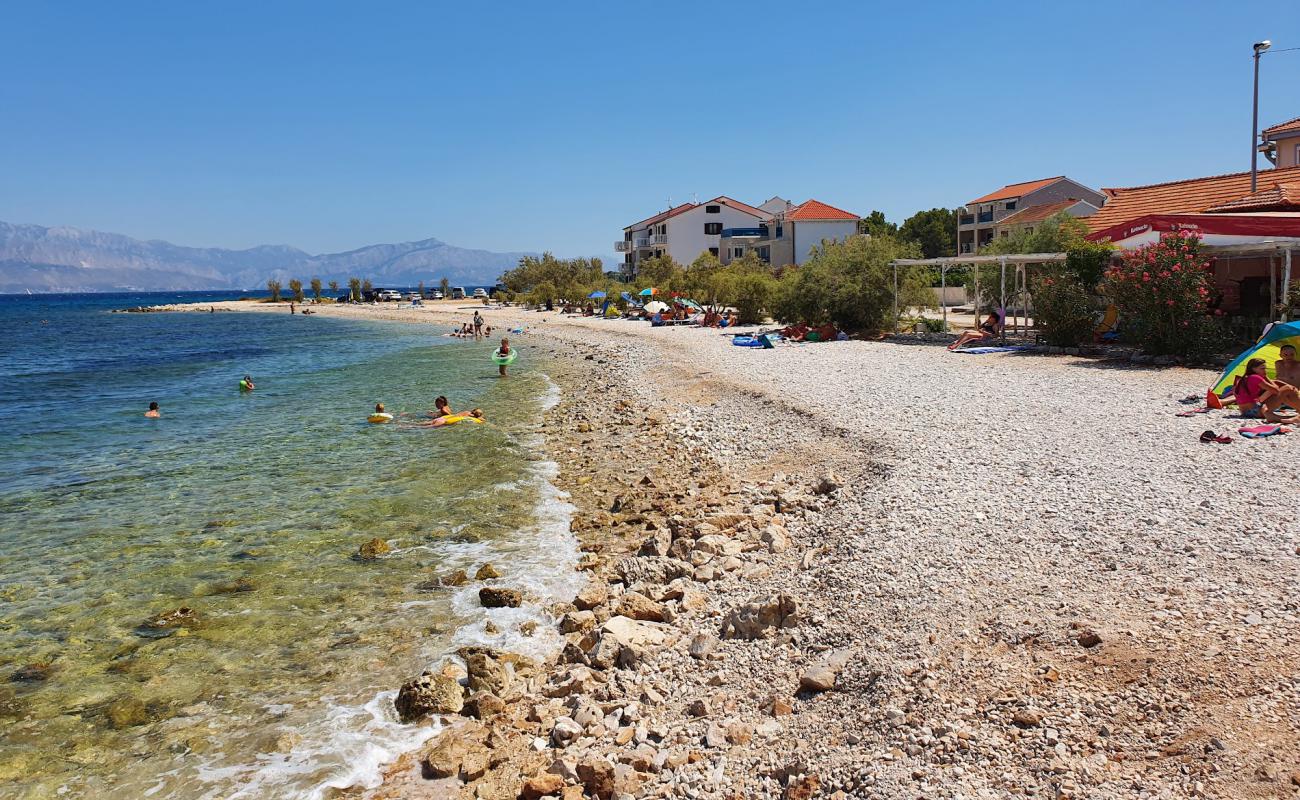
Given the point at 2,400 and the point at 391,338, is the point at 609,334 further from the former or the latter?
the point at 2,400

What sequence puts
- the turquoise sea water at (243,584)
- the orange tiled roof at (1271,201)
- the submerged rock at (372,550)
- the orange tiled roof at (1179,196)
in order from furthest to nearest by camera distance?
the orange tiled roof at (1179,196) → the orange tiled roof at (1271,201) → the submerged rock at (372,550) → the turquoise sea water at (243,584)

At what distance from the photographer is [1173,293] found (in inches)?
651

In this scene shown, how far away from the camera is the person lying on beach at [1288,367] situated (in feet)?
39.1

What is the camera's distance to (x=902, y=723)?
15.7ft

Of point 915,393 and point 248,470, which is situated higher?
point 915,393

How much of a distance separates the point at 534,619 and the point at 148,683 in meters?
3.41

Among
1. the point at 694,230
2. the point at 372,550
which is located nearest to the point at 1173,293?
the point at 372,550

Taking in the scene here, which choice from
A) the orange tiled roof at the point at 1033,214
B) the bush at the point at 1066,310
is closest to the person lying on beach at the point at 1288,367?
the bush at the point at 1066,310

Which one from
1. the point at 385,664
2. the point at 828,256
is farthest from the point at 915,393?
the point at 828,256

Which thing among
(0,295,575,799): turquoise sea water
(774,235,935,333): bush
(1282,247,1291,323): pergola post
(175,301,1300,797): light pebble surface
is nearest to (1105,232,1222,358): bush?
(1282,247,1291,323): pergola post

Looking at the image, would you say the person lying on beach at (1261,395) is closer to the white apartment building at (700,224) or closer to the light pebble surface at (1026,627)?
the light pebble surface at (1026,627)

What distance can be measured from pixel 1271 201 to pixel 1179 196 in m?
5.05

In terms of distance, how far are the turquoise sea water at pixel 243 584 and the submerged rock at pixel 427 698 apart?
6.3 inches

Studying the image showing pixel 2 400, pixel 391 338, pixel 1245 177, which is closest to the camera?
pixel 1245 177
